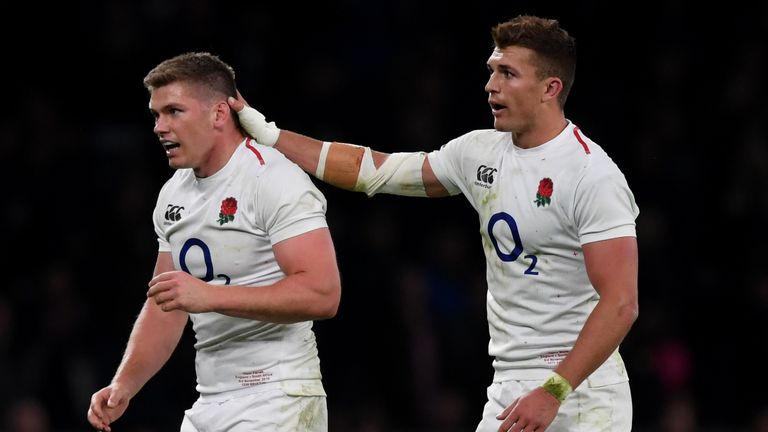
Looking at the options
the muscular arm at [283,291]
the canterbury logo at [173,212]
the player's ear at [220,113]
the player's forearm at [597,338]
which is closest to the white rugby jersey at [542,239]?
the player's forearm at [597,338]

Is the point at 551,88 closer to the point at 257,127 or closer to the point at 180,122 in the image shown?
the point at 257,127

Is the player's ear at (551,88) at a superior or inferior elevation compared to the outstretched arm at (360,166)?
superior

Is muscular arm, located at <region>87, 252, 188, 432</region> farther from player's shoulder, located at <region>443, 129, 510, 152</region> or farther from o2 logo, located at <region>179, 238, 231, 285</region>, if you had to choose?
player's shoulder, located at <region>443, 129, 510, 152</region>

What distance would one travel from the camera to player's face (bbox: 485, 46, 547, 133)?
17.2 feet

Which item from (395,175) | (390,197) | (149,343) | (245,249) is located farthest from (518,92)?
(390,197)

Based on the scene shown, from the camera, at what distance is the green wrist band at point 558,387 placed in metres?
4.82

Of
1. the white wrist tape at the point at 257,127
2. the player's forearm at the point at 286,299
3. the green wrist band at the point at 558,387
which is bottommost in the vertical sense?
the green wrist band at the point at 558,387

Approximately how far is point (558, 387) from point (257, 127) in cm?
163

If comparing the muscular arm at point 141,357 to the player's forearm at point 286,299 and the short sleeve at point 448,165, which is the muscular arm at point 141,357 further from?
the short sleeve at point 448,165

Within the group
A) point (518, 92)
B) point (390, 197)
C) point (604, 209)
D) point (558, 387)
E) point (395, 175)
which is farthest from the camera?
point (390, 197)

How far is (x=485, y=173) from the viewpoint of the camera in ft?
17.7

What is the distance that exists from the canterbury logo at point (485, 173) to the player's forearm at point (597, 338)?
729 mm

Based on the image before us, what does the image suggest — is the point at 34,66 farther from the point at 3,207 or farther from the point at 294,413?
the point at 294,413

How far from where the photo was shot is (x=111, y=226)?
984 cm
